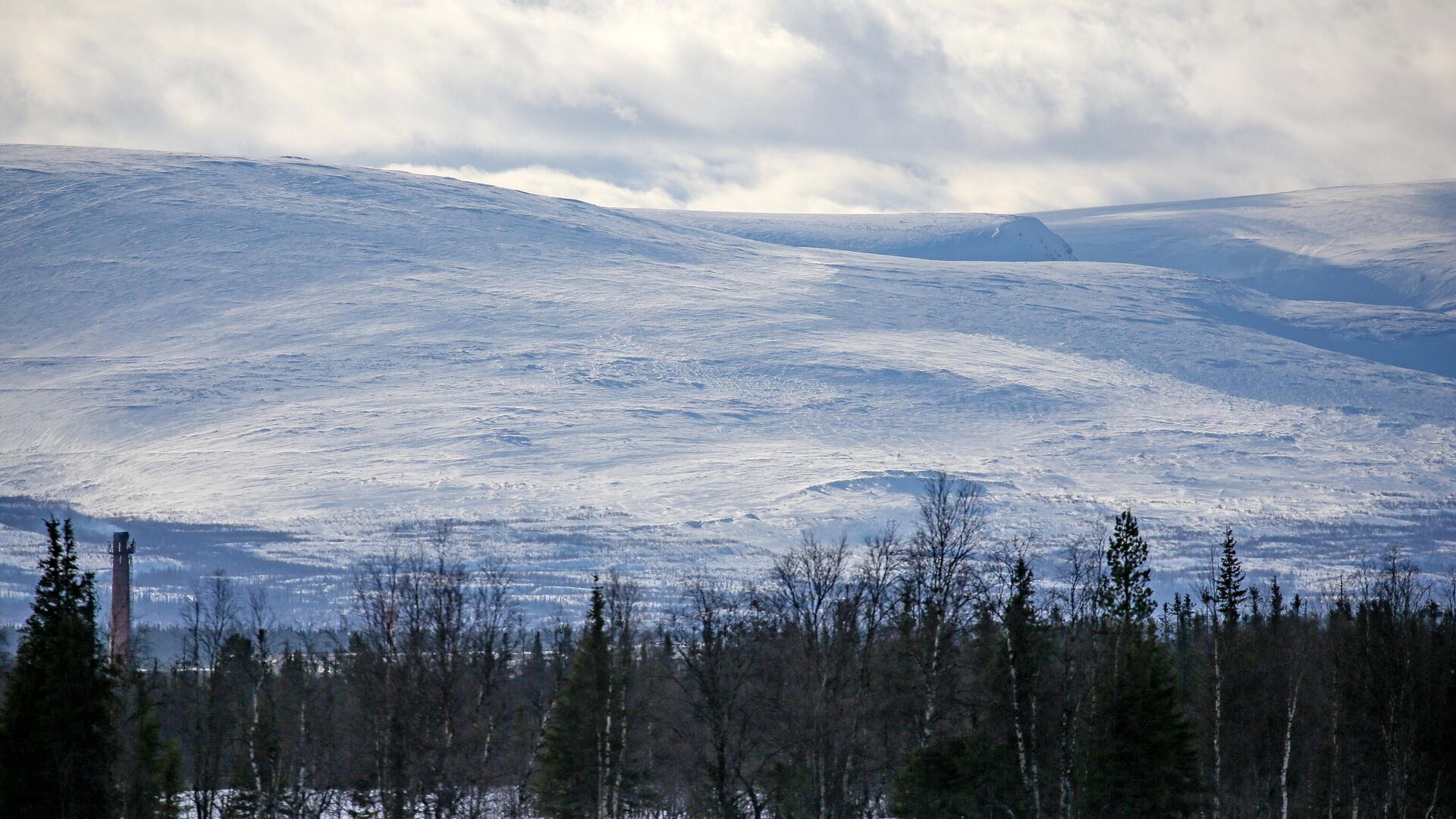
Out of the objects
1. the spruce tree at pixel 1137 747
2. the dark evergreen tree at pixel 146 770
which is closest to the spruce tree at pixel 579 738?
the dark evergreen tree at pixel 146 770

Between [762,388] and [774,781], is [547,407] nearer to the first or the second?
[762,388]

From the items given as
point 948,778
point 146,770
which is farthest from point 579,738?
point 146,770

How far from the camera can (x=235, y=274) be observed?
17062 centimetres

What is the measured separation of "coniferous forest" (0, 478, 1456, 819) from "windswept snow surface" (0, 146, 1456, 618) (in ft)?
238

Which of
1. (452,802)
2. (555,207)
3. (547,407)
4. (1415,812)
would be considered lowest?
(1415,812)

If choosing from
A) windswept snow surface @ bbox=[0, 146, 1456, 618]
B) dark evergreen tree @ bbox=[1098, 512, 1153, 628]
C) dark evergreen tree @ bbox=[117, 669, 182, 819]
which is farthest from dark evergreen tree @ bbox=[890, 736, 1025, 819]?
windswept snow surface @ bbox=[0, 146, 1456, 618]

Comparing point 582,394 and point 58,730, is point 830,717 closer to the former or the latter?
point 58,730

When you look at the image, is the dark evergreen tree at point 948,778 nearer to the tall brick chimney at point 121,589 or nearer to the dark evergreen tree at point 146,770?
the dark evergreen tree at point 146,770

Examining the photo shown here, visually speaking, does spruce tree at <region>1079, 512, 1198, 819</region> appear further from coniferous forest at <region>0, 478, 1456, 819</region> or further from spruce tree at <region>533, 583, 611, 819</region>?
spruce tree at <region>533, 583, 611, 819</region>

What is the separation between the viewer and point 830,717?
3088 cm

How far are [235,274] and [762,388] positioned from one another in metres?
67.1

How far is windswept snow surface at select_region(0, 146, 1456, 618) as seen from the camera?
4843 inches

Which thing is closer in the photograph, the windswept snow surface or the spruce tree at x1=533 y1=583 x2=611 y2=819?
the spruce tree at x1=533 y1=583 x2=611 y2=819

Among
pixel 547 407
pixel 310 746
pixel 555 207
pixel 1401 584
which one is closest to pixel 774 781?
pixel 310 746
